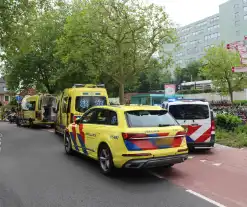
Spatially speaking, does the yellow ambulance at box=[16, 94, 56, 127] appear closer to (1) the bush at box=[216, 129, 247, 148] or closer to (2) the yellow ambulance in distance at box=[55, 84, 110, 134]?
(2) the yellow ambulance in distance at box=[55, 84, 110, 134]

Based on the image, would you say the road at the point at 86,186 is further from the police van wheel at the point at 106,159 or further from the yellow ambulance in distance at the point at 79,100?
the yellow ambulance in distance at the point at 79,100

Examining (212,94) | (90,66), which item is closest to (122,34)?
(90,66)

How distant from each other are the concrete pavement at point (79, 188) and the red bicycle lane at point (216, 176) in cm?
39

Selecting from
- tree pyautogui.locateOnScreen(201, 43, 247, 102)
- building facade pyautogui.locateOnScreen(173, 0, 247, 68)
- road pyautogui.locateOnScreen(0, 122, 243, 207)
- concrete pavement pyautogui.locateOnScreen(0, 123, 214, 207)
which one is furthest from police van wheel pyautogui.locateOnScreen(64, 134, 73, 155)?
building facade pyautogui.locateOnScreen(173, 0, 247, 68)

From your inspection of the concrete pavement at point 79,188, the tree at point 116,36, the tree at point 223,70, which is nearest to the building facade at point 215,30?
the tree at point 223,70

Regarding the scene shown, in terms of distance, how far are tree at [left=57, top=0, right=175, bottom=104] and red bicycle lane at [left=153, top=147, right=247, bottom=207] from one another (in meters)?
11.9

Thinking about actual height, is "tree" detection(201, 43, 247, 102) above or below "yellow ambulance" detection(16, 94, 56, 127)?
above

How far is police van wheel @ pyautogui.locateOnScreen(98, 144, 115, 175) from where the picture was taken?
6.70m

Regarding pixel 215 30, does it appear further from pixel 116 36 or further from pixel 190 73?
pixel 116 36

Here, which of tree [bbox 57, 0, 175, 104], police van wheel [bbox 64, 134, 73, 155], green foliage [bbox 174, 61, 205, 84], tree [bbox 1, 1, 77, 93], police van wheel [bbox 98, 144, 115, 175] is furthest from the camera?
green foliage [bbox 174, 61, 205, 84]

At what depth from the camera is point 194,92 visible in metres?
54.8

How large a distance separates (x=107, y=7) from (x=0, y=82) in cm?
7225

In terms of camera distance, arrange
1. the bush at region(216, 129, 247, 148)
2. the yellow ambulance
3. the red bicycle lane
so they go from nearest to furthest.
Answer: the red bicycle lane, the bush at region(216, 129, 247, 148), the yellow ambulance

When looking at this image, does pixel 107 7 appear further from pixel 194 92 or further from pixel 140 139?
pixel 194 92
